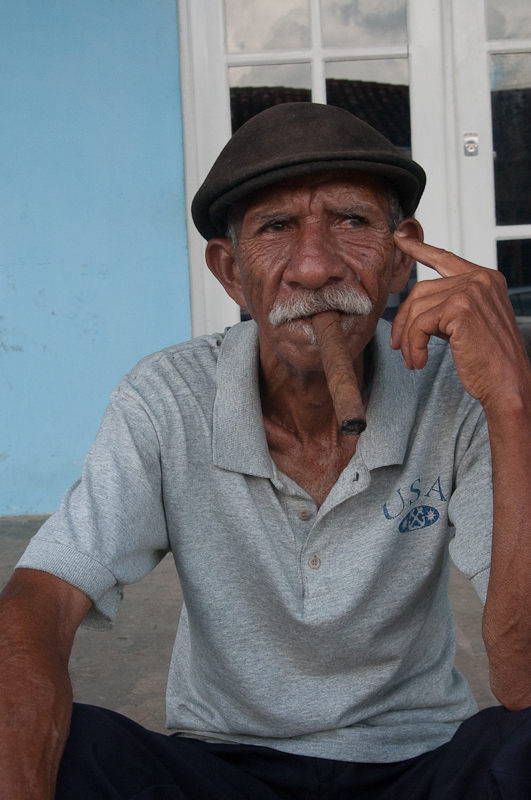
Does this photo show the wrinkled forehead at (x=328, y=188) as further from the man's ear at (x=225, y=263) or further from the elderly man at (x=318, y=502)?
the man's ear at (x=225, y=263)

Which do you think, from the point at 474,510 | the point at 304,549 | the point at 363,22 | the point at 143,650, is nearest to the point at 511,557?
the point at 474,510

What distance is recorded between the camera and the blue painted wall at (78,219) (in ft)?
11.7

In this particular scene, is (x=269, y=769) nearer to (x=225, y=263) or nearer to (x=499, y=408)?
(x=499, y=408)

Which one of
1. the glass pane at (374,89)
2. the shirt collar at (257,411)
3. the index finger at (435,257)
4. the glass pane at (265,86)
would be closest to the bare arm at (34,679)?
the shirt collar at (257,411)

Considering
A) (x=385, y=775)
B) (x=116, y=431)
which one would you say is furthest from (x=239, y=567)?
(x=385, y=775)

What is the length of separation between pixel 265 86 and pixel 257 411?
7.99 ft

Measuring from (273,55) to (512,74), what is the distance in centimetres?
113

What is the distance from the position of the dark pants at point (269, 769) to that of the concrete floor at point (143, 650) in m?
0.80

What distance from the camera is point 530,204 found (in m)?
3.70

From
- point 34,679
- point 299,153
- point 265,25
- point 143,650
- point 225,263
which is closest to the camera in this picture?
point 34,679

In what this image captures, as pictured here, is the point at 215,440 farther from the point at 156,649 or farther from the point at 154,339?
the point at 154,339

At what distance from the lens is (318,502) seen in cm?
163

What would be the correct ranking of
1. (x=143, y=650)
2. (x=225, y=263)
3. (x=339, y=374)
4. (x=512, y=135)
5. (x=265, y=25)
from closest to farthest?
(x=339, y=374), (x=225, y=263), (x=143, y=650), (x=265, y=25), (x=512, y=135)

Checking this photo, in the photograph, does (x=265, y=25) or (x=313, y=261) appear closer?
(x=313, y=261)
